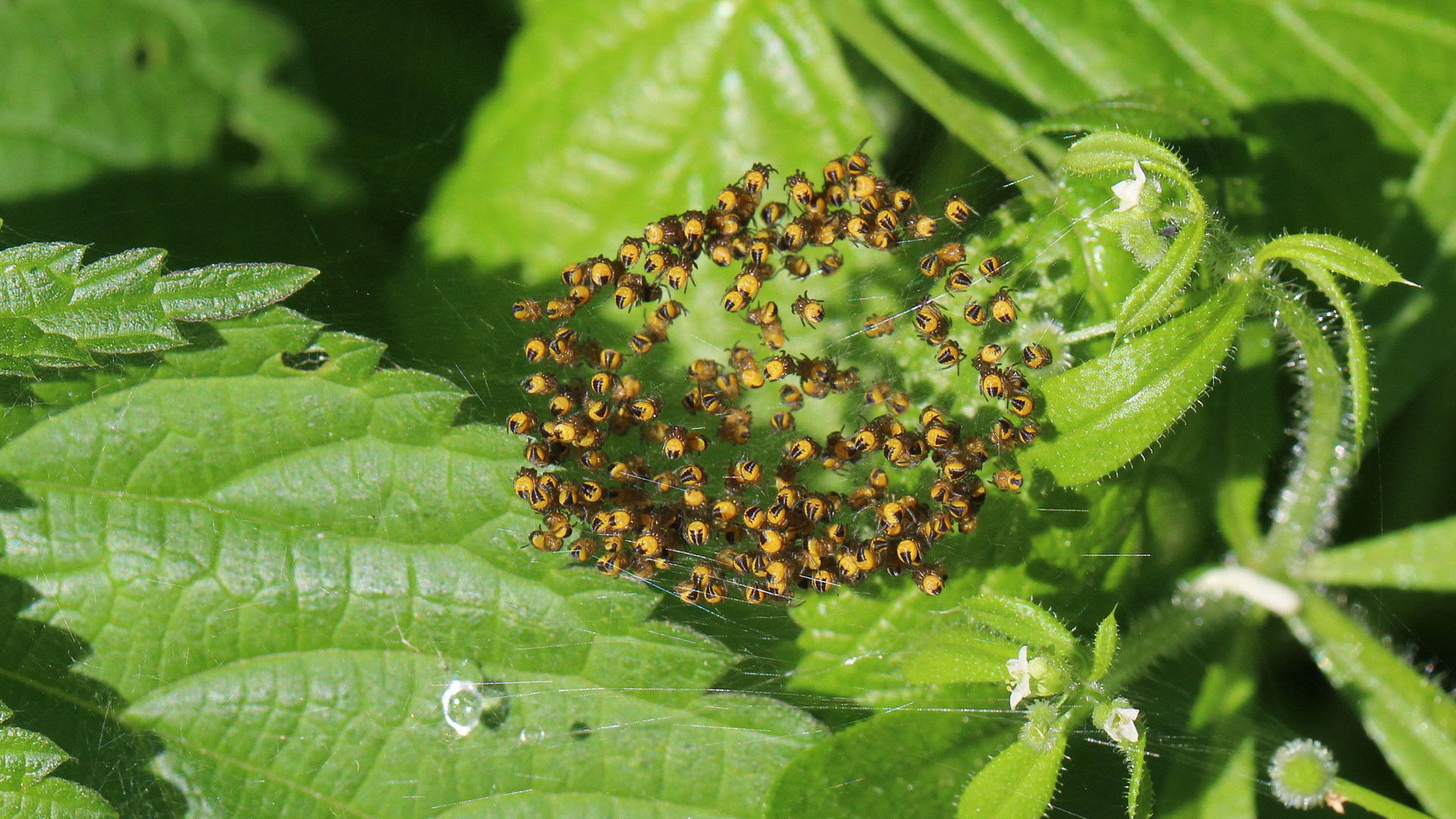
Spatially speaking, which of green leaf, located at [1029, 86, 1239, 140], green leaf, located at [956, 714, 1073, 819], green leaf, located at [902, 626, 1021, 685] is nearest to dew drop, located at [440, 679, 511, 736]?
green leaf, located at [902, 626, 1021, 685]

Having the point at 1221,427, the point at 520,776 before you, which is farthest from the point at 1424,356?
the point at 520,776

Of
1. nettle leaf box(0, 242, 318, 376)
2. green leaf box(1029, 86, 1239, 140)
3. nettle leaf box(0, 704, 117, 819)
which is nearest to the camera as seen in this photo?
nettle leaf box(0, 704, 117, 819)

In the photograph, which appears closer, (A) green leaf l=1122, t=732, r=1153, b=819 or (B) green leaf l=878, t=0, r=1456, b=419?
(A) green leaf l=1122, t=732, r=1153, b=819

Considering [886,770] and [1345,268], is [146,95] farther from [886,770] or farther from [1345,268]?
[1345,268]

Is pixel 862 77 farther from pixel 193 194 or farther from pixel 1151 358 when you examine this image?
pixel 193 194

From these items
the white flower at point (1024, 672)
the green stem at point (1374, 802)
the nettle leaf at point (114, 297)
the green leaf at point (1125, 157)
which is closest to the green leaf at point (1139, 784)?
the white flower at point (1024, 672)

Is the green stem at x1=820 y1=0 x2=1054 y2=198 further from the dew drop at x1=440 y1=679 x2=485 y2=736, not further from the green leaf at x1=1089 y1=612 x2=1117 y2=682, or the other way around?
the dew drop at x1=440 y1=679 x2=485 y2=736

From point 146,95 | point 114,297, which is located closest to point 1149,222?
point 114,297
